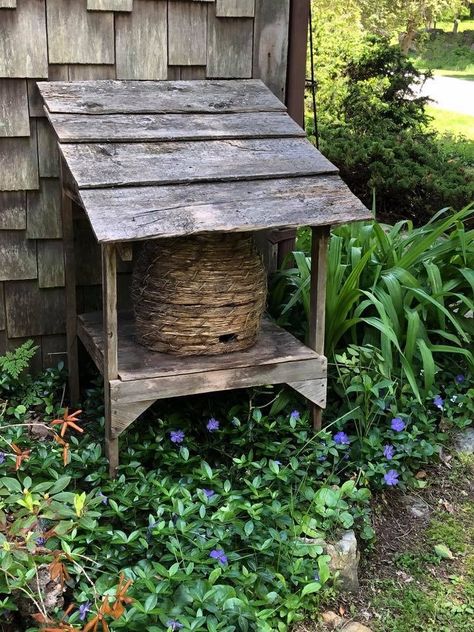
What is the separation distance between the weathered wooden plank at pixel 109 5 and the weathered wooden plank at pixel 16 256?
36.9 inches

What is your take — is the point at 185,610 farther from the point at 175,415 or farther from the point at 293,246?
the point at 293,246

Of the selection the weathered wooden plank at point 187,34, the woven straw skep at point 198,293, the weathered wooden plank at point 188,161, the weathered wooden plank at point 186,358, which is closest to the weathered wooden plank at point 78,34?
the weathered wooden plank at point 187,34

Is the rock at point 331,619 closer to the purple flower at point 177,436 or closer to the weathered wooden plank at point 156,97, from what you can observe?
the purple flower at point 177,436

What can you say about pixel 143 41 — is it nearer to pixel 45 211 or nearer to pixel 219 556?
pixel 45 211

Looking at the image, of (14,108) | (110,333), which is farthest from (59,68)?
(110,333)

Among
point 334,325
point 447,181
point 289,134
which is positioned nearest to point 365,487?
point 334,325

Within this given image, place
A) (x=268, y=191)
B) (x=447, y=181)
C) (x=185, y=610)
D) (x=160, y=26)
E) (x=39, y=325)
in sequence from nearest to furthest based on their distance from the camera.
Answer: (x=185, y=610), (x=268, y=191), (x=160, y=26), (x=39, y=325), (x=447, y=181)

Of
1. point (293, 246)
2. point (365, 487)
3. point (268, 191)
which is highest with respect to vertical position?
point (268, 191)

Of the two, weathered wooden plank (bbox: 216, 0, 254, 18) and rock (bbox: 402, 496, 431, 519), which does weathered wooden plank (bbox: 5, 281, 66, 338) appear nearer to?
weathered wooden plank (bbox: 216, 0, 254, 18)

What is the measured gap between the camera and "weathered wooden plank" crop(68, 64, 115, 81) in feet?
10.5

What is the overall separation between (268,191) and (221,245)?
0.85ft

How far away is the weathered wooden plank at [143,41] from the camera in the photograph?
3229mm

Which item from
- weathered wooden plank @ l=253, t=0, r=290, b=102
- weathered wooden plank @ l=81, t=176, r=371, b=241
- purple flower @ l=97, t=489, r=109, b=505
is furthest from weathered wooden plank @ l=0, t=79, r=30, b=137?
purple flower @ l=97, t=489, r=109, b=505

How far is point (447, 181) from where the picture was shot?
19.6 ft
